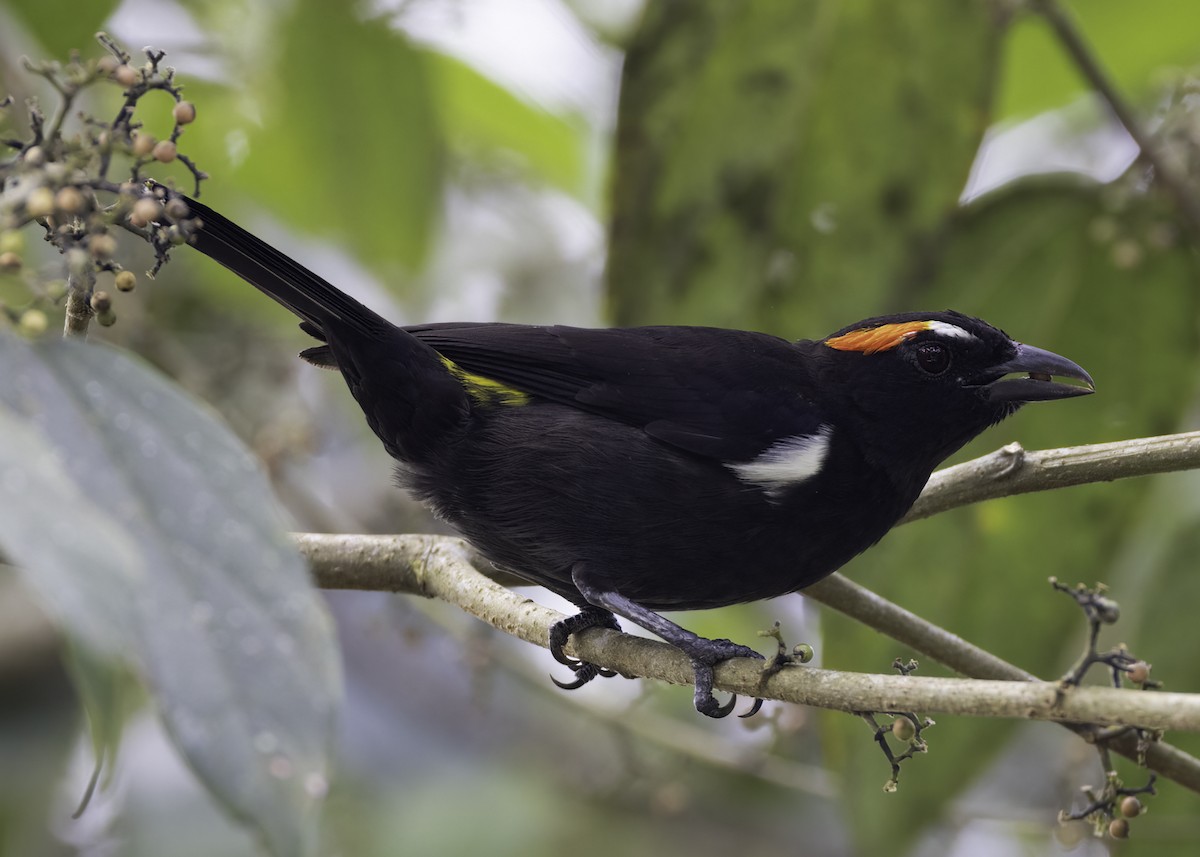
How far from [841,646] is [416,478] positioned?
1056mm

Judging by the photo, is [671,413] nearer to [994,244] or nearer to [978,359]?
[978,359]

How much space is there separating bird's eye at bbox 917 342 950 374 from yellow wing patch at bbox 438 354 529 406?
92 cm

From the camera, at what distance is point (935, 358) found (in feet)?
9.98

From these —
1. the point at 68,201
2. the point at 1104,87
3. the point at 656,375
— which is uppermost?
the point at 1104,87

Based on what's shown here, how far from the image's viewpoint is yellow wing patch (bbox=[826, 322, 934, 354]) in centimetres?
306

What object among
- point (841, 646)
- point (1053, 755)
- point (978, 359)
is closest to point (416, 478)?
point (841, 646)

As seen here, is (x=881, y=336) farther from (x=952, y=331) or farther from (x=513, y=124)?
(x=513, y=124)

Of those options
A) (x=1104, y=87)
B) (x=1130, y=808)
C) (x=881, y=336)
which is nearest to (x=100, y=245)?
(x=1130, y=808)

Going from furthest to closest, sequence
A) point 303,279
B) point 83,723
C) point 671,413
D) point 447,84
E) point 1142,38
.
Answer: point 447,84, point 83,723, point 1142,38, point 671,413, point 303,279

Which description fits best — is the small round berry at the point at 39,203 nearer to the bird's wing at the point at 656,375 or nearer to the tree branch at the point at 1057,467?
the bird's wing at the point at 656,375

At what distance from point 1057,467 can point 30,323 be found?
178cm

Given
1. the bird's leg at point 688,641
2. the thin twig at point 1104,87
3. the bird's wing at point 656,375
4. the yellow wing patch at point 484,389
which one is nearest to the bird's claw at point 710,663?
the bird's leg at point 688,641

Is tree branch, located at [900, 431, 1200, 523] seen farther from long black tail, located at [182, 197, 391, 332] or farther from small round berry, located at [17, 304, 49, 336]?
small round berry, located at [17, 304, 49, 336]

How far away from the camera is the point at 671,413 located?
2977mm
